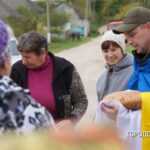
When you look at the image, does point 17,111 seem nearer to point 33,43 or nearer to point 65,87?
point 33,43

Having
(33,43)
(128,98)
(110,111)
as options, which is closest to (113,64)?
(33,43)

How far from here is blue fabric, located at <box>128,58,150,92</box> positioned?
10.7ft

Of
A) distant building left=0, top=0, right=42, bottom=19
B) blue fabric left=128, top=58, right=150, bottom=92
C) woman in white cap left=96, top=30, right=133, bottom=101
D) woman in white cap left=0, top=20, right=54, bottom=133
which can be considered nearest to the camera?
woman in white cap left=0, top=20, right=54, bottom=133

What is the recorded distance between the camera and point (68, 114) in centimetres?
422

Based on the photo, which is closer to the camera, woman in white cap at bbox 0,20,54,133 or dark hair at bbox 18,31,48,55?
woman in white cap at bbox 0,20,54,133

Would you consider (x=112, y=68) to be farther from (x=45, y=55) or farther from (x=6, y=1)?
(x=6, y=1)

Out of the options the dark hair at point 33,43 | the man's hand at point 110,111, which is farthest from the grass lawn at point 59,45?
the man's hand at point 110,111

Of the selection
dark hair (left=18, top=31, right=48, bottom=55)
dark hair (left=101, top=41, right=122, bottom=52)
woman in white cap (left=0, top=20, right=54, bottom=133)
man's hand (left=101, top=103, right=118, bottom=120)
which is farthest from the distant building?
woman in white cap (left=0, top=20, right=54, bottom=133)

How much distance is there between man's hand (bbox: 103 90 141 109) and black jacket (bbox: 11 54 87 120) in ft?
4.56

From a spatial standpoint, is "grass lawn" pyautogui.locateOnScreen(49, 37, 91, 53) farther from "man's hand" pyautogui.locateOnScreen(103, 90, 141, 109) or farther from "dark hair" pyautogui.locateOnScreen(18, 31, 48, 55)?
"man's hand" pyautogui.locateOnScreen(103, 90, 141, 109)

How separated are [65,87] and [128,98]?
1552 mm

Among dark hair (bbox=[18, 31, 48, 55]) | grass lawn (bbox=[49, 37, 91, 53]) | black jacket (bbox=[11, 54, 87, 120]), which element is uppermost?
dark hair (bbox=[18, 31, 48, 55])

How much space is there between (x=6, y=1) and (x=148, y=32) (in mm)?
64251

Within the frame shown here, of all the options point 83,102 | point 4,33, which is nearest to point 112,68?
point 83,102
